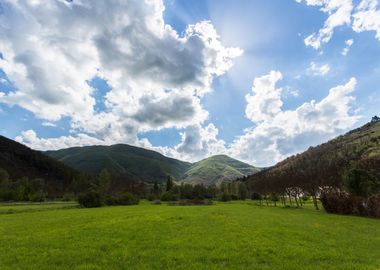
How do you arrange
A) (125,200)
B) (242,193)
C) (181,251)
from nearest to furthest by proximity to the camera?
1. (181,251)
2. (125,200)
3. (242,193)

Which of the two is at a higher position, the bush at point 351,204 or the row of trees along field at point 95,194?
the row of trees along field at point 95,194

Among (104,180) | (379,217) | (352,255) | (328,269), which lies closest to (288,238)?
(352,255)

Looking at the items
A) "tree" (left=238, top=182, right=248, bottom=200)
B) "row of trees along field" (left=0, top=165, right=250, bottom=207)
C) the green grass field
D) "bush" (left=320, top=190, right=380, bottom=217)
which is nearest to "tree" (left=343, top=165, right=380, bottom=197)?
"bush" (left=320, top=190, right=380, bottom=217)

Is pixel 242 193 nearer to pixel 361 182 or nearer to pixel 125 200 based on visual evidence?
pixel 125 200

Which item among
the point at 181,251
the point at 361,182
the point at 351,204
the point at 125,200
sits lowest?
the point at 181,251

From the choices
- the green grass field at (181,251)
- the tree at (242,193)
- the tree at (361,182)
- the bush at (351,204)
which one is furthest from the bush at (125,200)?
the green grass field at (181,251)

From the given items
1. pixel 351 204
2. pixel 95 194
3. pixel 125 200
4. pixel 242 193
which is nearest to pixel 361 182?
pixel 351 204

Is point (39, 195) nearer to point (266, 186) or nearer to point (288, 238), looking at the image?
point (266, 186)

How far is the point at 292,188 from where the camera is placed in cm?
10269

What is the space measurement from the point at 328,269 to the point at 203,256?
6.95m

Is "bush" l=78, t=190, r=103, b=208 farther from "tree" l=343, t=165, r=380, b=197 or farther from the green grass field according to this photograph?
"tree" l=343, t=165, r=380, b=197

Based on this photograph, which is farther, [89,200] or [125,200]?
[125,200]

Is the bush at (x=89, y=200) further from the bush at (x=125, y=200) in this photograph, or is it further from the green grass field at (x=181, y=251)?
the green grass field at (x=181, y=251)

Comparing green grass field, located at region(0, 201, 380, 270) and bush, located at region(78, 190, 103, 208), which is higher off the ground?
bush, located at region(78, 190, 103, 208)
